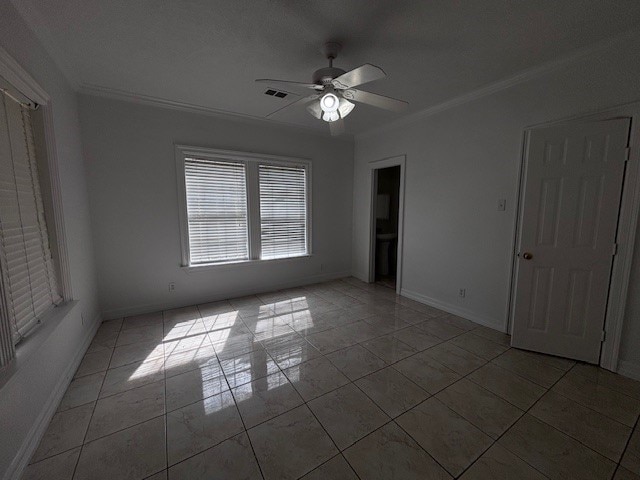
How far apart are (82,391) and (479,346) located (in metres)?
3.51

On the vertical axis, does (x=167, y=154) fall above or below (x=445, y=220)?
above

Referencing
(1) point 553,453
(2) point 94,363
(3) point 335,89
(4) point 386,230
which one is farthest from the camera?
(4) point 386,230

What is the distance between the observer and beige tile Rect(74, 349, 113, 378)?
220 centimetres

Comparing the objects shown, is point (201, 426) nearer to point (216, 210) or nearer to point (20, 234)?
point (20, 234)

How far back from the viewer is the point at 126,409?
1791 mm

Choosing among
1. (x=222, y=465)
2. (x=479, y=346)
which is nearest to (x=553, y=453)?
(x=479, y=346)

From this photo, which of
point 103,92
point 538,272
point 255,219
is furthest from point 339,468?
point 103,92

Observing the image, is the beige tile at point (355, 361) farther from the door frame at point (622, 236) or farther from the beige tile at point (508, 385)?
the door frame at point (622, 236)

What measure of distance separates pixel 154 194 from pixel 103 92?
1193 mm

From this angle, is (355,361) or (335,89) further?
(355,361)

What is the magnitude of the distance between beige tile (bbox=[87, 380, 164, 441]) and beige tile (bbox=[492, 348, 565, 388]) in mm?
2834

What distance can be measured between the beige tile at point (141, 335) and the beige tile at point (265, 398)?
1383mm

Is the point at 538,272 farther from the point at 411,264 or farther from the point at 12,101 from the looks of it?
the point at 12,101

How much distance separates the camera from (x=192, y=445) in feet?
4.99
